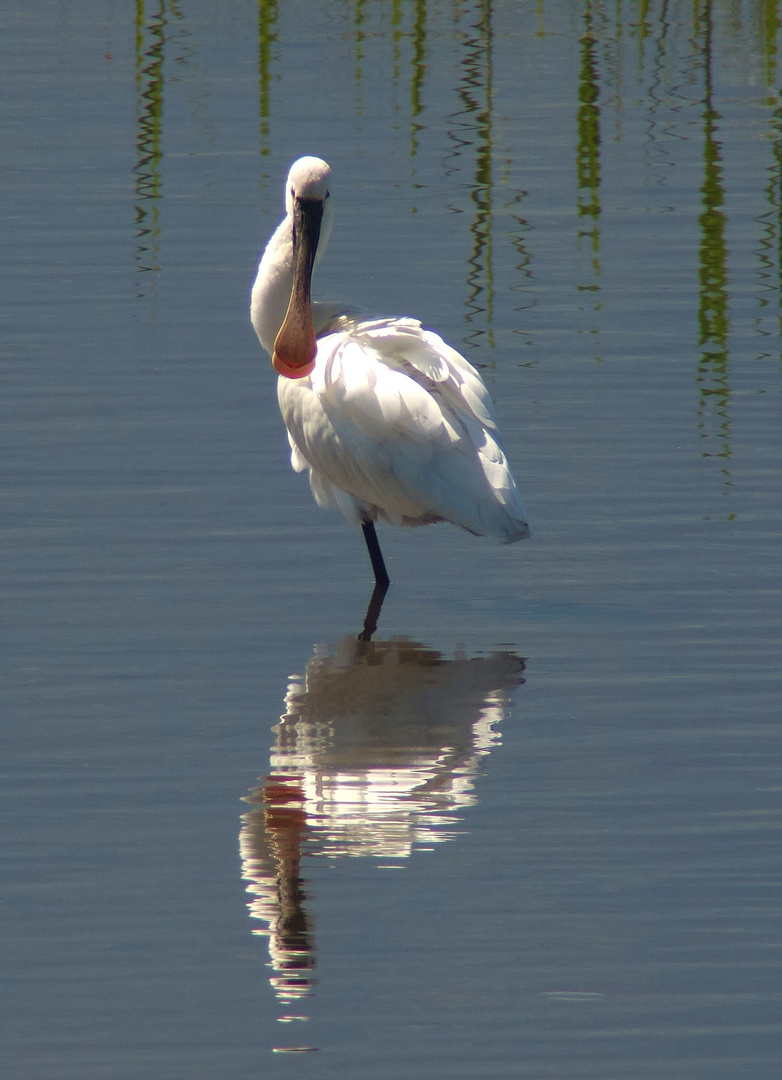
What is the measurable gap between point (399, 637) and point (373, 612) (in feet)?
0.81

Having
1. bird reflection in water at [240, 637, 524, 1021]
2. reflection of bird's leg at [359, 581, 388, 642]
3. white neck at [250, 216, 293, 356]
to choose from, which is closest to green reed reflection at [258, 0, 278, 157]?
white neck at [250, 216, 293, 356]

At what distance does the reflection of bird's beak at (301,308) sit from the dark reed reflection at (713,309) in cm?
191

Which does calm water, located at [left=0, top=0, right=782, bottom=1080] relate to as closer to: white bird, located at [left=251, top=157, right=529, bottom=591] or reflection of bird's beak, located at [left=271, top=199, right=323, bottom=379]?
white bird, located at [left=251, top=157, right=529, bottom=591]

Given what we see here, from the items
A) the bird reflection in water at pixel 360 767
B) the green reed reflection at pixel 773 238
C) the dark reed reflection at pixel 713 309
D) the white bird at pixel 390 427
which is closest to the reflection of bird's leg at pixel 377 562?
the white bird at pixel 390 427

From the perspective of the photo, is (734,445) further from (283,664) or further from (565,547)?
(283,664)

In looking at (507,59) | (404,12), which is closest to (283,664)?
(507,59)

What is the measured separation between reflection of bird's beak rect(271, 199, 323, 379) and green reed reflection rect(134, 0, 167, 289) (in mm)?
3711

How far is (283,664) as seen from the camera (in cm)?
723

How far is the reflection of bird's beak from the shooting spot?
8.33 metres

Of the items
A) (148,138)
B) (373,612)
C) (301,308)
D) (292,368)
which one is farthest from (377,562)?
(148,138)

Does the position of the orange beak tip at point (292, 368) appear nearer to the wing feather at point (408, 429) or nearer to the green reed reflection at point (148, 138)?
the wing feather at point (408, 429)

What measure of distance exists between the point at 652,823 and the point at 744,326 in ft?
19.5

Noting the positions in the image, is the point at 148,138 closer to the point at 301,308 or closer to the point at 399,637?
the point at 301,308

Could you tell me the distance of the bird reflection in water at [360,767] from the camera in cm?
542
